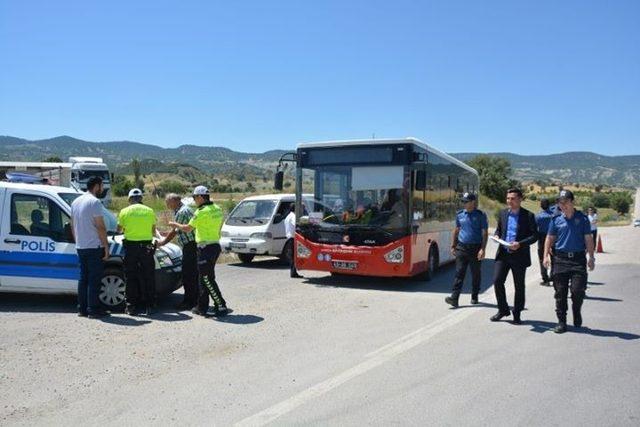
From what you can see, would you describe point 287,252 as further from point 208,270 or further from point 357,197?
point 208,270

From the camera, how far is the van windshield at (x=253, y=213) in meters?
16.2

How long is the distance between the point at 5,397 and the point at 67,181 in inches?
346

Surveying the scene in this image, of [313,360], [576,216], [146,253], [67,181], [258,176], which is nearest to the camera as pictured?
[313,360]

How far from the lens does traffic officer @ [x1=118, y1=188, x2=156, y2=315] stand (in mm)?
8656

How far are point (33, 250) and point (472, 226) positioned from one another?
6857mm

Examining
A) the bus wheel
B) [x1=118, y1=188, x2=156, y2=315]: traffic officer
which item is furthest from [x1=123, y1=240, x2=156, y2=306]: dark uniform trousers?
the bus wheel

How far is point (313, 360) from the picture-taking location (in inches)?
257

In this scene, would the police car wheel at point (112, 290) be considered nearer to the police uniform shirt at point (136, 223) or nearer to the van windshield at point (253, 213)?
the police uniform shirt at point (136, 223)

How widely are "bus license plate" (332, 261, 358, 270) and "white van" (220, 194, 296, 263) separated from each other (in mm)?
3696

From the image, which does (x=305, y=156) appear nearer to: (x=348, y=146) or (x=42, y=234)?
(x=348, y=146)

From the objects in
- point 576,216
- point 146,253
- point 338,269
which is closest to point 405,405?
point 576,216

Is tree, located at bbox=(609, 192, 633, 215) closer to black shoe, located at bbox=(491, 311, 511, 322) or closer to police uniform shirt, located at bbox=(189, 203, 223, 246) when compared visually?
black shoe, located at bbox=(491, 311, 511, 322)

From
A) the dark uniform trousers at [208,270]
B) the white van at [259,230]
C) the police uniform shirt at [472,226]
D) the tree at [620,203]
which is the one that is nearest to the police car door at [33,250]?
the dark uniform trousers at [208,270]

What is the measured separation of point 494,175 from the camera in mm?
86312
